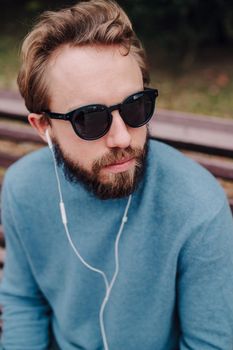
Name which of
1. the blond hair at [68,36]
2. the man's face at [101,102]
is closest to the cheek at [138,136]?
the man's face at [101,102]

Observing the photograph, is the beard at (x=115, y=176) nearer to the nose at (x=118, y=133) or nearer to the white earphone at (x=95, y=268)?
the nose at (x=118, y=133)

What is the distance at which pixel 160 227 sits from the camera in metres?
1.85

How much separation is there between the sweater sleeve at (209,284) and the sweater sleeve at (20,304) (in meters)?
0.79

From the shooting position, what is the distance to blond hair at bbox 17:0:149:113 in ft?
5.71

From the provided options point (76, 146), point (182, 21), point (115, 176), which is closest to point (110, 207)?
point (115, 176)

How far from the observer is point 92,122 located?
5.62 ft

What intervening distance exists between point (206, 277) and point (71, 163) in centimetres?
69

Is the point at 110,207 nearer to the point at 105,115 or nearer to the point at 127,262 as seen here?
the point at 127,262

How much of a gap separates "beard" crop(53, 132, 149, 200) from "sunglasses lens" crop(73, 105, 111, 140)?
93 millimetres

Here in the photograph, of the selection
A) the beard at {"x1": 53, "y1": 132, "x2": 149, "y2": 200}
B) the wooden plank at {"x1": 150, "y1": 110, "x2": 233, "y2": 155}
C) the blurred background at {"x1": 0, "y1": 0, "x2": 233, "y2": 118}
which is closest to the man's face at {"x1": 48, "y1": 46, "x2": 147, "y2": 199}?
the beard at {"x1": 53, "y1": 132, "x2": 149, "y2": 200}

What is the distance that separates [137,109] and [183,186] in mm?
339

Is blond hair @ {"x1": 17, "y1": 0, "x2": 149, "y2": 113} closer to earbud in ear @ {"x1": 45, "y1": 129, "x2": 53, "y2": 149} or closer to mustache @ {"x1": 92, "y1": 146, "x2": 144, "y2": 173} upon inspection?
earbud in ear @ {"x1": 45, "y1": 129, "x2": 53, "y2": 149}

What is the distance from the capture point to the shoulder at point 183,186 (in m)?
1.74

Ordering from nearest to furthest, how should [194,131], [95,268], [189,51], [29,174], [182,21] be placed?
[95,268] → [29,174] → [194,131] → [182,21] → [189,51]
